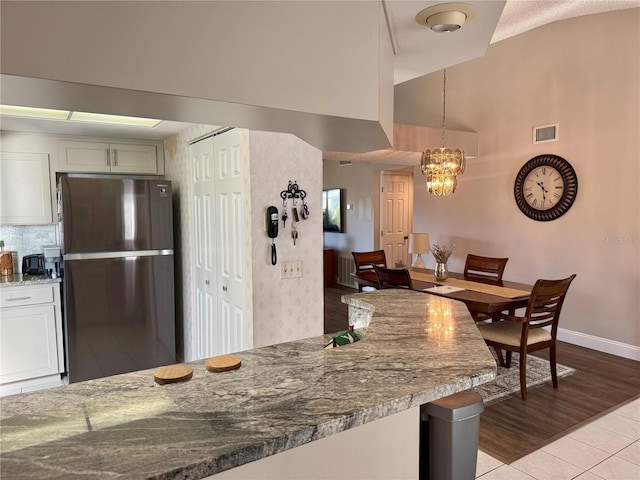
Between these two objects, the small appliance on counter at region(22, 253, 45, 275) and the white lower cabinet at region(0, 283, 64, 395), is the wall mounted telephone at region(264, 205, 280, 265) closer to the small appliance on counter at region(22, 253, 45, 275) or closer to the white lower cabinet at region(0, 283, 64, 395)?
the white lower cabinet at region(0, 283, 64, 395)

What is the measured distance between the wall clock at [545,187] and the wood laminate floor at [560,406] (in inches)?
61.6

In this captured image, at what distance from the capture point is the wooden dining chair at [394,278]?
389 cm

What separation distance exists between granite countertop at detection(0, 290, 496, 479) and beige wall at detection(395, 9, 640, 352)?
369cm

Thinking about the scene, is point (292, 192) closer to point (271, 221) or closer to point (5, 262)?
point (271, 221)

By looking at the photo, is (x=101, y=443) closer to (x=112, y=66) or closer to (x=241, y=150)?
(x=112, y=66)

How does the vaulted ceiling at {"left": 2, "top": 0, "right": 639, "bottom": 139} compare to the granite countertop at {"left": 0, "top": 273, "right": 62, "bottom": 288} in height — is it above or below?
above

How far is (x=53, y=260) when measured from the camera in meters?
3.82

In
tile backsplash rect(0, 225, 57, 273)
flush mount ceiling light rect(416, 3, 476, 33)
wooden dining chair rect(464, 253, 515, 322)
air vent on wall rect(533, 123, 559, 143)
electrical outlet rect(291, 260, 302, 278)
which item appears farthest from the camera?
air vent on wall rect(533, 123, 559, 143)

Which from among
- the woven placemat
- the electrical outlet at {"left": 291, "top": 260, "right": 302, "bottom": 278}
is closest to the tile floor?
the woven placemat

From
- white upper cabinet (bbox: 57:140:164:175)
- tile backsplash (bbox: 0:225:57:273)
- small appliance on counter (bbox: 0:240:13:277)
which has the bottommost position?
small appliance on counter (bbox: 0:240:13:277)

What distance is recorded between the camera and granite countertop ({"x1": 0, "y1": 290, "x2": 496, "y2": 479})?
78 cm

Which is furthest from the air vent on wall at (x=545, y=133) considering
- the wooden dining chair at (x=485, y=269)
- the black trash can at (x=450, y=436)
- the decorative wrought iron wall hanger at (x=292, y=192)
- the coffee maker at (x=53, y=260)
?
the coffee maker at (x=53, y=260)

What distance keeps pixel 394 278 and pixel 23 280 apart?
124 inches

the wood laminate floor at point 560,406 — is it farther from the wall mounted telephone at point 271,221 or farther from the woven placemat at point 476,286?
the wall mounted telephone at point 271,221
